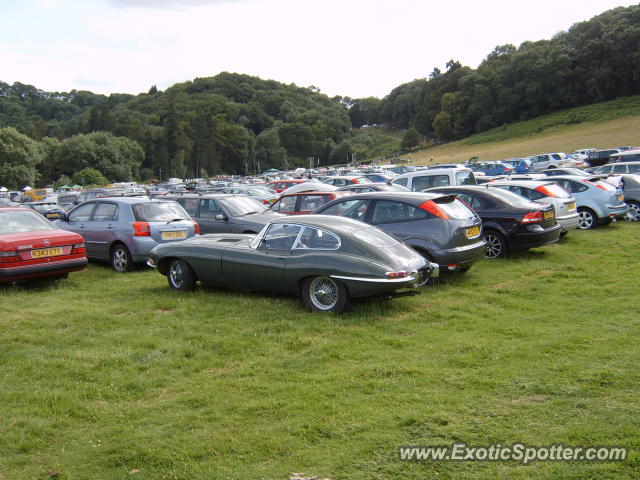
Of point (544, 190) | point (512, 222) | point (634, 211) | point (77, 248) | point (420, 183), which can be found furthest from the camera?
point (420, 183)

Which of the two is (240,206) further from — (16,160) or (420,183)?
(16,160)

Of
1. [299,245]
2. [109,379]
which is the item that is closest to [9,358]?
[109,379]

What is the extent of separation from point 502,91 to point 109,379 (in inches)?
4166

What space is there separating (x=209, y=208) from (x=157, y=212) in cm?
210

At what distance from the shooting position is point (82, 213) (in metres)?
12.7

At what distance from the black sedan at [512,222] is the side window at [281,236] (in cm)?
511

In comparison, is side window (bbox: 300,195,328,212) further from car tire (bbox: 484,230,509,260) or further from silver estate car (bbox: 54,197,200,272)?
car tire (bbox: 484,230,509,260)

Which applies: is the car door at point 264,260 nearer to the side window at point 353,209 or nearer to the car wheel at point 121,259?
the side window at point 353,209

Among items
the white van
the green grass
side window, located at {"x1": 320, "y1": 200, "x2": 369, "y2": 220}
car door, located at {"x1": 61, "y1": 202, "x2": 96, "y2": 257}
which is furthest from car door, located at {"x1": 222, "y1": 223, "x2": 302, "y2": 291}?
the white van

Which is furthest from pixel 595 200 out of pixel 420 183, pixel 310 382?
pixel 310 382

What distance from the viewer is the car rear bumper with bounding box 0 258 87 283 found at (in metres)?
9.32


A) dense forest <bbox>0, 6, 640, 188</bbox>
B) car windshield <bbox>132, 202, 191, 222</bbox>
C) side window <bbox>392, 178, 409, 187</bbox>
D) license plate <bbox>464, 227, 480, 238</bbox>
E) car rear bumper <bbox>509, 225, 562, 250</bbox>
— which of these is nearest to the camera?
license plate <bbox>464, 227, 480, 238</bbox>

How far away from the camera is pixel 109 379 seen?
5.60 meters

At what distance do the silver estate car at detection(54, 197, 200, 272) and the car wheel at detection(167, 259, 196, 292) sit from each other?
7.48 ft
